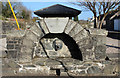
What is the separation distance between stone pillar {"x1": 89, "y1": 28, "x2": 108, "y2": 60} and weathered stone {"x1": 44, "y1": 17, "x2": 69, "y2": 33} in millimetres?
785

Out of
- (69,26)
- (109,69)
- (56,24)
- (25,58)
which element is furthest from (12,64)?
(109,69)

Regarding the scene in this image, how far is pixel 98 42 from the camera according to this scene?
3229 mm

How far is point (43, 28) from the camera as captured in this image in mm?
3111

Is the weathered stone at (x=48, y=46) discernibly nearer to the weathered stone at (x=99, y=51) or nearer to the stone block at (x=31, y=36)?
the stone block at (x=31, y=36)

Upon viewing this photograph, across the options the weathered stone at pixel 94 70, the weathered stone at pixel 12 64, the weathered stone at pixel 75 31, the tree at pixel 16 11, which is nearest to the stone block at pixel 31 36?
the weathered stone at pixel 12 64

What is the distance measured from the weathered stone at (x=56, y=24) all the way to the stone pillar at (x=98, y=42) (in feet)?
2.58

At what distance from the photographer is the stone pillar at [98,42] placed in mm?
3204

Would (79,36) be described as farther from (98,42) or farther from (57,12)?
(57,12)

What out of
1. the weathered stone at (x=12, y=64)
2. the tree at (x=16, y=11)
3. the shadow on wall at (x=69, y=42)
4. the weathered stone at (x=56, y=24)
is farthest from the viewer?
the tree at (x=16, y=11)

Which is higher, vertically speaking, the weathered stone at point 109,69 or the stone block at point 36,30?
the stone block at point 36,30

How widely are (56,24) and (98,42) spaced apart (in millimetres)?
1297

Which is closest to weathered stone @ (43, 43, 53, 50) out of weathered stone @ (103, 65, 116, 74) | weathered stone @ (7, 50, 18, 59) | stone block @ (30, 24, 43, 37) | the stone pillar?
stone block @ (30, 24, 43, 37)

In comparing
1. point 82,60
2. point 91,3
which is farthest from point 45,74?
point 91,3

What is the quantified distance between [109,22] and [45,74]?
80.5 feet
